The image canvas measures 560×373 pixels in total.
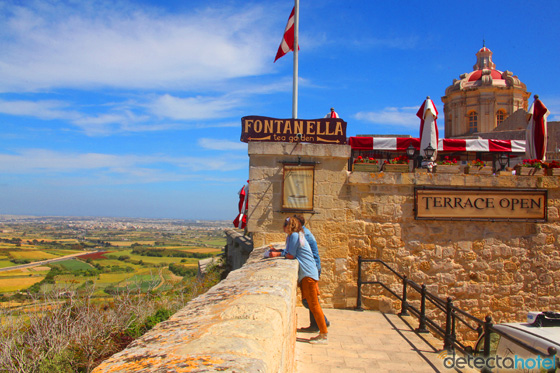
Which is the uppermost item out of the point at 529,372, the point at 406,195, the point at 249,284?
the point at 406,195

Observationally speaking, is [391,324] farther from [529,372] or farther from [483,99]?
[483,99]

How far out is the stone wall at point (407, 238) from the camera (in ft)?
24.8

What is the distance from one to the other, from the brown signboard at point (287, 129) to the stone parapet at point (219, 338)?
463 centimetres

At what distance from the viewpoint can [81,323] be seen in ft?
20.2

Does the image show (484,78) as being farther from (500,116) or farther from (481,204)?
(481,204)

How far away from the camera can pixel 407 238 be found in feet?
25.9

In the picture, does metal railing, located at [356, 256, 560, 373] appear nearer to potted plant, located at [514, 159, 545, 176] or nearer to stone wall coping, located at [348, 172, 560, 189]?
stone wall coping, located at [348, 172, 560, 189]

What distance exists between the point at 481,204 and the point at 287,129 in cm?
423

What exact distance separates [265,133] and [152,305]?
4135 mm

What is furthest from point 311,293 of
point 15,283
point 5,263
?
point 5,263

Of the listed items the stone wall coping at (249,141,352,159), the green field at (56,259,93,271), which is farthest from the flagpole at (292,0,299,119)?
the green field at (56,259,93,271)

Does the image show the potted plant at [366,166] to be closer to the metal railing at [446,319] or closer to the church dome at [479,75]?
the metal railing at [446,319]

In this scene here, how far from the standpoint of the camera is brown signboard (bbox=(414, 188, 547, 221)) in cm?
784

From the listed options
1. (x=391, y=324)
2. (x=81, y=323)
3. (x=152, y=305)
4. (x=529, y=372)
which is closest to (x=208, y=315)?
(x=529, y=372)
